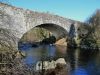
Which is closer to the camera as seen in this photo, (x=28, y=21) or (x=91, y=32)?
(x=28, y=21)

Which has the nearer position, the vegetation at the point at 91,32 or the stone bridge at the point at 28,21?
the stone bridge at the point at 28,21

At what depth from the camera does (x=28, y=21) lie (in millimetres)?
32625

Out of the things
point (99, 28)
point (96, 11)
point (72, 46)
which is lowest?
point (72, 46)

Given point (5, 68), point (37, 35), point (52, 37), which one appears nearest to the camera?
point (5, 68)

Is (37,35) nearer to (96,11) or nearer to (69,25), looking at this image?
(69,25)

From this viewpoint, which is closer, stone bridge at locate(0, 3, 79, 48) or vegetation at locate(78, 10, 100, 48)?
stone bridge at locate(0, 3, 79, 48)

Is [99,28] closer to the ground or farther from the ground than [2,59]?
farther from the ground

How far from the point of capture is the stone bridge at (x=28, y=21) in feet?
90.5

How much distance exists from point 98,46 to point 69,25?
24.5 ft

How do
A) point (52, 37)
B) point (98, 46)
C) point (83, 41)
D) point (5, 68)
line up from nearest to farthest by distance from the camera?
1. point (5, 68)
2. point (98, 46)
3. point (83, 41)
4. point (52, 37)

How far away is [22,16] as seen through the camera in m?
31.0

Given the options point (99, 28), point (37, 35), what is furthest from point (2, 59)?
point (37, 35)

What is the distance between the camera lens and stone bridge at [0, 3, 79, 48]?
27.6 meters

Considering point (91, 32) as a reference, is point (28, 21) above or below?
above
